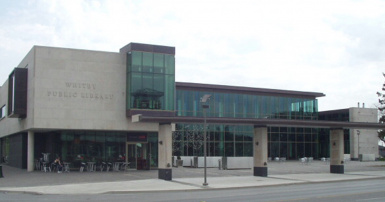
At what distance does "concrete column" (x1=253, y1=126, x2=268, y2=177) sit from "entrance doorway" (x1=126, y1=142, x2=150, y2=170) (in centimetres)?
1176

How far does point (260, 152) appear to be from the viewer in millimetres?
34531

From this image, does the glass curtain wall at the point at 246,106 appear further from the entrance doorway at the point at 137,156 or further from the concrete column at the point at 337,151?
the concrete column at the point at 337,151

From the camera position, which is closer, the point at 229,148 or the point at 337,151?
the point at 337,151

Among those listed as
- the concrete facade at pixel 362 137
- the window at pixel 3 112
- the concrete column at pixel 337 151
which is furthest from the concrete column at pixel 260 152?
the concrete facade at pixel 362 137

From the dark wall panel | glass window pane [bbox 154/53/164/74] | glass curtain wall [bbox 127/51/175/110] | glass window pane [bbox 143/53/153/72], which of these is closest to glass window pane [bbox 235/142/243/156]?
glass curtain wall [bbox 127/51/175/110]

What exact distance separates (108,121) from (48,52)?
7621 mm

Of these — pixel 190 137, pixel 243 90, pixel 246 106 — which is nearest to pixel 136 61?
pixel 190 137

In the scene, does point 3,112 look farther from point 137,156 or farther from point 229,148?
point 229,148

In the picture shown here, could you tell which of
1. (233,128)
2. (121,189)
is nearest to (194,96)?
(233,128)

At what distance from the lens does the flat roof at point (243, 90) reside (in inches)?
2373

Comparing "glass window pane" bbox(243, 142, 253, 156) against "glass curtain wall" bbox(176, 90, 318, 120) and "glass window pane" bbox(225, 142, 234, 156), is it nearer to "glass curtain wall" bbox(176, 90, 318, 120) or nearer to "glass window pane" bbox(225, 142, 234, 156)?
"glass window pane" bbox(225, 142, 234, 156)

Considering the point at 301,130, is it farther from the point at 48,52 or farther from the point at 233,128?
the point at 48,52

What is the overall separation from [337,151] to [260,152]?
8.73m

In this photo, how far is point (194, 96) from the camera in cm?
6122
